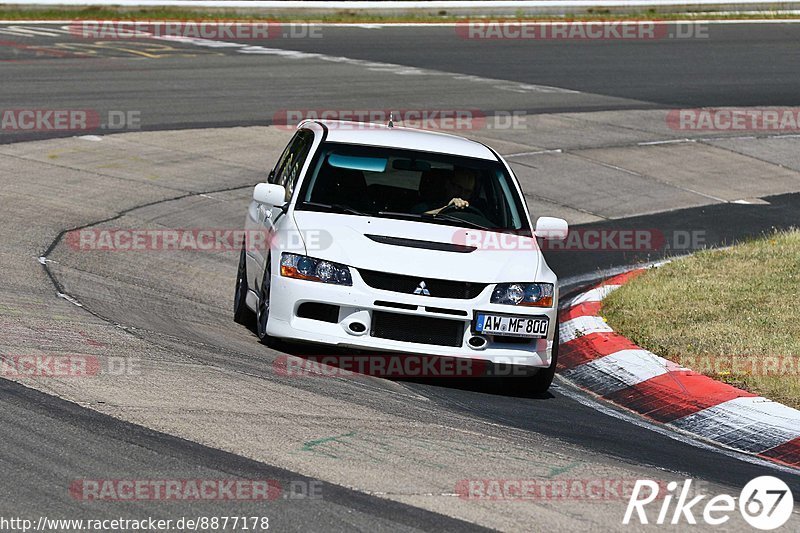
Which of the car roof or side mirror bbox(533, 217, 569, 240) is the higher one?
the car roof

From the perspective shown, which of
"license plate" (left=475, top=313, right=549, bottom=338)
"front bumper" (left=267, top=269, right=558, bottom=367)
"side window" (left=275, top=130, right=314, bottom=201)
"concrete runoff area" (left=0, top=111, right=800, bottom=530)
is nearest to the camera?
"concrete runoff area" (left=0, top=111, right=800, bottom=530)

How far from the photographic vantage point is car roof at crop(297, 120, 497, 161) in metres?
9.71

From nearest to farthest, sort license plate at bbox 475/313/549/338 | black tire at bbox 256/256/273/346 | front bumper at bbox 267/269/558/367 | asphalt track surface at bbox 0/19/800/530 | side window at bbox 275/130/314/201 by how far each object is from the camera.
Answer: asphalt track surface at bbox 0/19/800/530
front bumper at bbox 267/269/558/367
license plate at bbox 475/313/549/338
black tire at bbox 256/256/273/346
side window at bbox 275/130/314/201

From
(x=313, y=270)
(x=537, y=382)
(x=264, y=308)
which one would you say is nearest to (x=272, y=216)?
(x=264, y=308)

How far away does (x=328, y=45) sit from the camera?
92.9 ft

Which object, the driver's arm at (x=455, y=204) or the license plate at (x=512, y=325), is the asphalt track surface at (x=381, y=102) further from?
the driver's arm at (x=455, y=204)

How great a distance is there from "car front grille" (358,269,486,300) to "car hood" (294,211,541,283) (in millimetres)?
32

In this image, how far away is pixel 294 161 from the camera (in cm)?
997

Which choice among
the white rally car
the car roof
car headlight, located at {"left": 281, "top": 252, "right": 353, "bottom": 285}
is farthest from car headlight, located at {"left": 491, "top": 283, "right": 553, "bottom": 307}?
the car roof

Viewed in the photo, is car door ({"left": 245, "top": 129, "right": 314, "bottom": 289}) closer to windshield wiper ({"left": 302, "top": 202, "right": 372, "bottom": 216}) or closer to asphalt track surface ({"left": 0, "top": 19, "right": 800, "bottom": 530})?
windshield wiper ({"left": 302, "top": 202, "right": 372, "bottom": 216})

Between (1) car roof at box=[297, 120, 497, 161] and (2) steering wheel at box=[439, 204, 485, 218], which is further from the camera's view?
(1) car roof at box=[297, 120, 497, 161]

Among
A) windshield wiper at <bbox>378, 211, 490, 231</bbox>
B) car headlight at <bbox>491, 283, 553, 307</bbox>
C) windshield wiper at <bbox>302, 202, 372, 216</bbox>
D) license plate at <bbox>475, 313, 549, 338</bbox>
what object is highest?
windshield wiper at <bbox>302, 202, 372, 216</bbox>

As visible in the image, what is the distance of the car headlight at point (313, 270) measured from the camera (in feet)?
27.3

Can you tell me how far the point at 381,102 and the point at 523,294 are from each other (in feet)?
42.6
